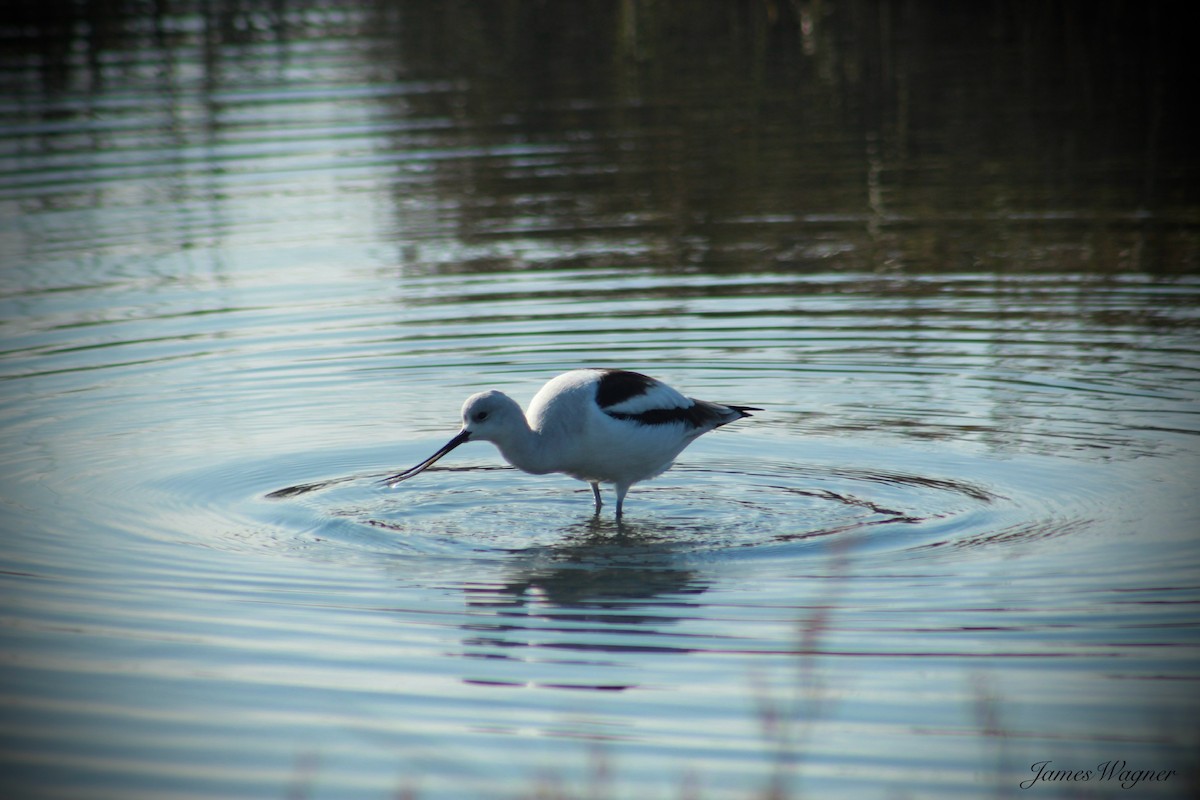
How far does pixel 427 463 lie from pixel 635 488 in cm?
198

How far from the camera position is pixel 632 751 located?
613cm

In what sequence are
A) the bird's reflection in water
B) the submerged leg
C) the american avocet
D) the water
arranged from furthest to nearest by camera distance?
the submerged leg, the american avocet, the bird's reflection in water, the water

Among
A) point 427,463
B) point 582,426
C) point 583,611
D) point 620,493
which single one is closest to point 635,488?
point 620,493

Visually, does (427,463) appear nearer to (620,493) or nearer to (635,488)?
(620,493)

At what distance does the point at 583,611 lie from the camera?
7922 millimetres

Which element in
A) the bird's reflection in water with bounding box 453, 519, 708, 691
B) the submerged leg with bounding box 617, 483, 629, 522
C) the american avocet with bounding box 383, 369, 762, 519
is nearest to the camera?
the bird's reflection in water with bounding box 453, 519, 708, 691

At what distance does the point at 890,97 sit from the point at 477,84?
825 centimetres

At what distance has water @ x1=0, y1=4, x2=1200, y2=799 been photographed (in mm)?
6414

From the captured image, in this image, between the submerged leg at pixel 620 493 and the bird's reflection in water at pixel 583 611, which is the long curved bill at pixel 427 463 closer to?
the bird's reflection in water at pixel 583 611

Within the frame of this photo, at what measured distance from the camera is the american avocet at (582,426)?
9094mm

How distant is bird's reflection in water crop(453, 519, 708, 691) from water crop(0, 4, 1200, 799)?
30 mm

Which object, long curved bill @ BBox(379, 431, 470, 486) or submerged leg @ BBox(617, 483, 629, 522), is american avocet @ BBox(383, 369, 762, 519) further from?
submerged leg @ BBox(617, 483, 629, 522)

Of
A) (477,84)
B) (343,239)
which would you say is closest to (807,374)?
(343,239)

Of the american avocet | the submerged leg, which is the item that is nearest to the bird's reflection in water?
the submerged leg
